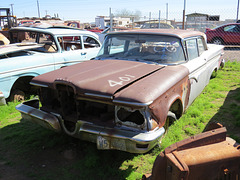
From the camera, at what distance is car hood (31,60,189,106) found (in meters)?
2.48

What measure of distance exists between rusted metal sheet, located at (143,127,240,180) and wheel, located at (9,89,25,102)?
13.4ft

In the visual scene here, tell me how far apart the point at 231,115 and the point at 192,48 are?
1503 mm

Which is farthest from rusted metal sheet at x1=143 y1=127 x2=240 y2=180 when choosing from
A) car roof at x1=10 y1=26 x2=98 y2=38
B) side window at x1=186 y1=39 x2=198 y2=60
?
car roof at x1=10 y1=26 x2=98 y2=38

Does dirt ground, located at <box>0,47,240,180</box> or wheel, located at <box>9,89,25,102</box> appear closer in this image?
dirt ground, located at <box>0,47,240,180</box>

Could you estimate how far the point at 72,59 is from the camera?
19.4ft

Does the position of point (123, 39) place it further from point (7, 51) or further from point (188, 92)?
point (7, 51)

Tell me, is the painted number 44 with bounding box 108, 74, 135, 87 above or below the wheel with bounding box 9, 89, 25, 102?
above

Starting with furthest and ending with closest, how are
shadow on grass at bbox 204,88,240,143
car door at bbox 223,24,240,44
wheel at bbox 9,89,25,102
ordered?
1. car door at bbox 223,24,240,44
2. wheel at bbox 9,89,25,102
3. shadow on grass at bbox 204,88,240,143

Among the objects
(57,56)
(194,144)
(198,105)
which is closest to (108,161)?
(194,144)

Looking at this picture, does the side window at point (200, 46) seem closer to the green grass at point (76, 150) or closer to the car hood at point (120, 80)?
the green grass at point (76, 150)

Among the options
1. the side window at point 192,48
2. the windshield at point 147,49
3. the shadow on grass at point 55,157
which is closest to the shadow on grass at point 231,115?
the side window at point 192,48

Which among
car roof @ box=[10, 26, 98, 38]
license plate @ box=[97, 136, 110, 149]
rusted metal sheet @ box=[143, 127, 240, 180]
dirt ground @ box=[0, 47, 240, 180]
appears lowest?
dirt ground @ box=[0, 47, 240, 180]

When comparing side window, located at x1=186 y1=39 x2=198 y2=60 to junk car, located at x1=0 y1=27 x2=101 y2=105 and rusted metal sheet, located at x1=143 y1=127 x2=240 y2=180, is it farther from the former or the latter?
junk car, located at x1=0 y1=27 x2=101 y2=105

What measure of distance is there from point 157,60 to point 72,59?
9.76 ft
